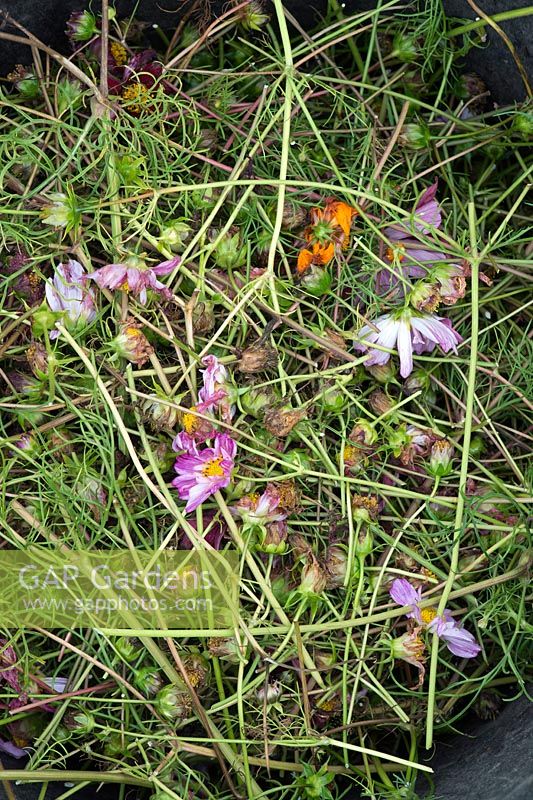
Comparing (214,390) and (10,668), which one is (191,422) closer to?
(214,390)

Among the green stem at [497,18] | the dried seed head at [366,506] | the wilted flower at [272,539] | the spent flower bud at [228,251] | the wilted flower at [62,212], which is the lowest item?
the dried seed head at [366,506]

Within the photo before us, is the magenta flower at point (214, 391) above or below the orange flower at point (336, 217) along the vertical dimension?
below

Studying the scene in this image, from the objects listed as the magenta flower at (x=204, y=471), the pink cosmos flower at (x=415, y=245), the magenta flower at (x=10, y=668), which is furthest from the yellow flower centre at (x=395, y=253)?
the magenta flower at (x=10, y=668)

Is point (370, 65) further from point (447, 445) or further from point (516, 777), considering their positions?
point (516, 777)

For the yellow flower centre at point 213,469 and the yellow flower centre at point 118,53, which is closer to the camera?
the yellow flower centre at point 213,469

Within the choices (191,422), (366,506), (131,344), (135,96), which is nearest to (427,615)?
(366,506)

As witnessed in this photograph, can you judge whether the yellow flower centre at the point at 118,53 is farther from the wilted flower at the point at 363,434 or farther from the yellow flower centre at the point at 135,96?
the wilted flower at the point at 363,434

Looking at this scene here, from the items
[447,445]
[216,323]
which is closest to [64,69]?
[216,323]
